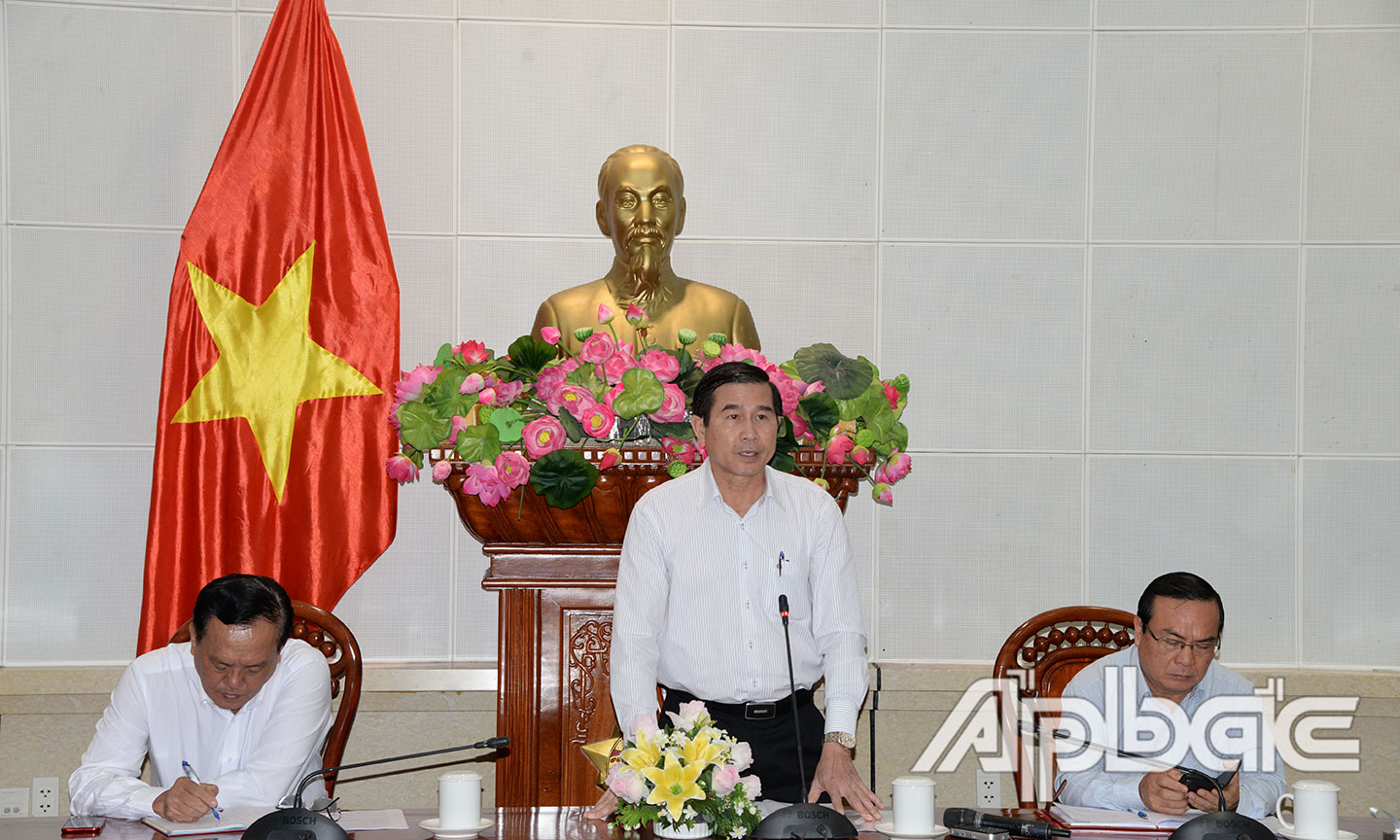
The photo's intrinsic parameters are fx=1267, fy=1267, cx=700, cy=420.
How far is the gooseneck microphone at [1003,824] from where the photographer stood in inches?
77.2

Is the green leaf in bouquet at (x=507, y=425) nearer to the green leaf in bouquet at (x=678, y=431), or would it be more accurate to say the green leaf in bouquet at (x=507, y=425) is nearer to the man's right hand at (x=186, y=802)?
the green leaf in bouquet at (x=678, y=431)

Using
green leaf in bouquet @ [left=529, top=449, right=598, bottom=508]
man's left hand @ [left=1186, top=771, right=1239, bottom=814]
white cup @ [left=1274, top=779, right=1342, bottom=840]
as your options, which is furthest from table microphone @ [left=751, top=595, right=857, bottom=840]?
green leaf in bouquet @ [left=529, top=449, right=598, bottom=508]

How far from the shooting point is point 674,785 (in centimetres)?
184

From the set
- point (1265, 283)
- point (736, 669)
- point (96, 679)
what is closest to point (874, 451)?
point (736, 669)

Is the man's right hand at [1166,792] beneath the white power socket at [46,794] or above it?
above

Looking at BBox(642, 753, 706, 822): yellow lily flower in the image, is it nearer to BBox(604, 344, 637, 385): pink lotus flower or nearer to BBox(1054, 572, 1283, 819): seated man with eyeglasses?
BBox(1054, 572, 1283, 819): seated man with eyeglasses

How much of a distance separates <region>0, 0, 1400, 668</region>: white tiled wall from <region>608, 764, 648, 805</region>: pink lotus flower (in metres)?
2.02

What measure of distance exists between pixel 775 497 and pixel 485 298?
1.60 metres

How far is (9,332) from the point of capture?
3.72m

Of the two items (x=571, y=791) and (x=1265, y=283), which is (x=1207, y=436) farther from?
(x=571, y=791)

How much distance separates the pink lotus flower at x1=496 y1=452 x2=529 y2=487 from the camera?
2.56 meters

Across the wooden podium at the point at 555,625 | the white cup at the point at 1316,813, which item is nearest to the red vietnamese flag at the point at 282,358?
the wooden podium at the point at 555,625

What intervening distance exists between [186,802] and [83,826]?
0.50 ft

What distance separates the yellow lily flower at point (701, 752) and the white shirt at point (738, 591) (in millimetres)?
561
